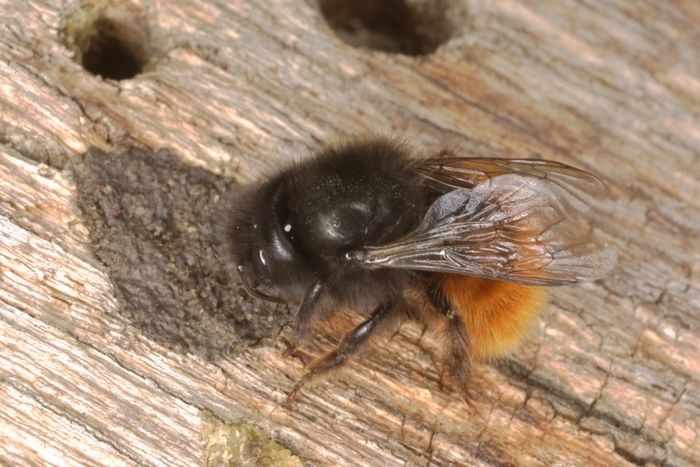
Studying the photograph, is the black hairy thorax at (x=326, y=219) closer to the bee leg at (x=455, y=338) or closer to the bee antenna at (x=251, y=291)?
the bee antenna at (x=251, y=291)

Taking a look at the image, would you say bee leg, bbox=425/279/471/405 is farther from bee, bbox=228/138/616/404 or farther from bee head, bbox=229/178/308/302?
bee head, bbox=229/178/308/302

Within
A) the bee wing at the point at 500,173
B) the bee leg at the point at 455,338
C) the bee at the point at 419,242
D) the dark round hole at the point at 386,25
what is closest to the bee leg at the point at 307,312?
the bee at the point at 419,242

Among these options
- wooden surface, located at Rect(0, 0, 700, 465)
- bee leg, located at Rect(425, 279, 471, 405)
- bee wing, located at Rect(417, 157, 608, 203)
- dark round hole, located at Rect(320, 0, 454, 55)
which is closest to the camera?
wooden surface, located at Rect(0, 0, 700, 465)

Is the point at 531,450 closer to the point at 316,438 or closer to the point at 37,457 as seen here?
the point at 316,438

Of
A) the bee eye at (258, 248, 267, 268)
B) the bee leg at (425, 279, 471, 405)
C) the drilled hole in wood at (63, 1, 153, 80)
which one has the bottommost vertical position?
the bee leg at (425, 279, 471, 405)

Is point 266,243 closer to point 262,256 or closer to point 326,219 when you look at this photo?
point 262,256

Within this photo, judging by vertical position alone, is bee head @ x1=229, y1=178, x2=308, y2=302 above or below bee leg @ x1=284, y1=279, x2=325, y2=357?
above

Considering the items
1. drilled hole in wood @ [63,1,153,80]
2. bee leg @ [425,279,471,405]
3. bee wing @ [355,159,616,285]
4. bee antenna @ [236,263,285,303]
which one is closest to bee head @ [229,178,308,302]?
bee antenna @ [236,263,285,303]
